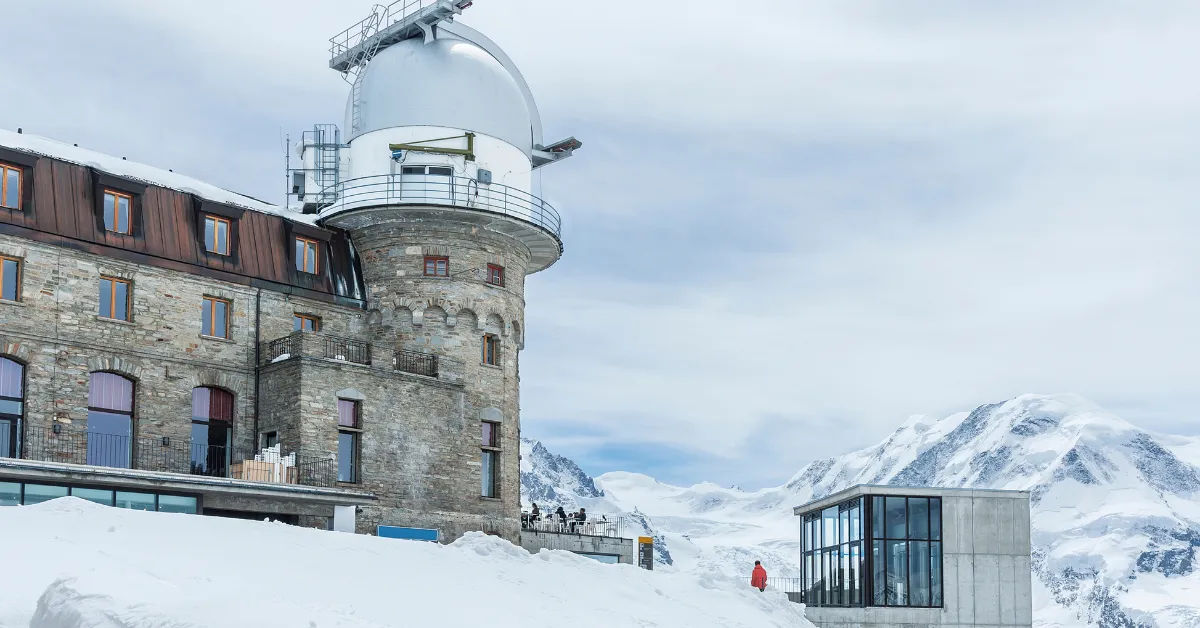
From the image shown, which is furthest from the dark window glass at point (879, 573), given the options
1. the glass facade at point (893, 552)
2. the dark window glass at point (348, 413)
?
the dark window glass at point (348, 413)

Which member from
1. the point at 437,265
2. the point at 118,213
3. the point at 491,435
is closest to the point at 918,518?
the point at 491,435

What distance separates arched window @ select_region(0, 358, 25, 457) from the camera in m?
37.6

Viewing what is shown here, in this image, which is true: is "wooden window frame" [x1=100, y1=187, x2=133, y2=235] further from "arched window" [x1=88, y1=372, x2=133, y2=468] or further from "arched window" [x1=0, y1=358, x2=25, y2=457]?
"arched window" [x1=0, y1=358, x2=25, y2=457]

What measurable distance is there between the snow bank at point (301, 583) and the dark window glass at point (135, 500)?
745 cm

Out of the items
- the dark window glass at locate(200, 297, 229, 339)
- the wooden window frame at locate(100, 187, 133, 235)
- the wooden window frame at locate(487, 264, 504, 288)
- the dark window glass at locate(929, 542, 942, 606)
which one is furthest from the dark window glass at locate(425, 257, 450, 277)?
the dark window glass at locate(929, 542, 942, 606)

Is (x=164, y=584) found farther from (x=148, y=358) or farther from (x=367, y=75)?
(x=367, y=75)

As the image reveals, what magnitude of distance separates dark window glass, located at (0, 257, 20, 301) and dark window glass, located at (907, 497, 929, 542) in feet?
93.8

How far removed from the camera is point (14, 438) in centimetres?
3775

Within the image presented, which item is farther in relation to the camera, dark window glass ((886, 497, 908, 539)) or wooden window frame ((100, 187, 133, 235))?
dark window glass ((886, 497, 908, 539))

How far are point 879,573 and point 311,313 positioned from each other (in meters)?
20.5

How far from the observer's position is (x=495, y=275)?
48.5 meters

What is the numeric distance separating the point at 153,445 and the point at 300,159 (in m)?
14.8

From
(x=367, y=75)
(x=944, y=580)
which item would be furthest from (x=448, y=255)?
(x=944, y=580)

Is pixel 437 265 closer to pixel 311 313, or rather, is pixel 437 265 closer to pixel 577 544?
pixel 311 313
